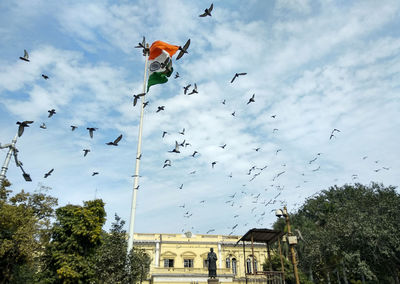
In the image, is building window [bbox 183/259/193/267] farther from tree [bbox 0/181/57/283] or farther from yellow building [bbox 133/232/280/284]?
tree [bbox 0/181/57/283]

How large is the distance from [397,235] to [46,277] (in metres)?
33.7

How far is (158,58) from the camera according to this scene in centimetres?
2167

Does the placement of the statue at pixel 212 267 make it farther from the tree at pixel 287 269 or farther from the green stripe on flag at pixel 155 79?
the tree at pixel 287 269

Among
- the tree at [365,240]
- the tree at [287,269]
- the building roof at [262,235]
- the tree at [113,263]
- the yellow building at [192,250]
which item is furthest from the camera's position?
the yellow building at [192,250]

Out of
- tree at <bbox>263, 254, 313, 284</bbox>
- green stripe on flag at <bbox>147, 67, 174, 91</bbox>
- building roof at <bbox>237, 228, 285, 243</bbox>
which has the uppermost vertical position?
green stripe on flag at <bbox>147, 67, 174, 91</bbox>

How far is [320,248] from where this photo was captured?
1366 inches

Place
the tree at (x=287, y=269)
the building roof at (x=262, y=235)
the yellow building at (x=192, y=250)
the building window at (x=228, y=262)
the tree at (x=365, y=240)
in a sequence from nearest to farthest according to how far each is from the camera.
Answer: the building roof at (x=262, y=235)
the tree at (x=365, y=240)
the tree at (x=287, y=269)
the yellow building at (x=192, y=250)
the building window at (x=228, y=262)

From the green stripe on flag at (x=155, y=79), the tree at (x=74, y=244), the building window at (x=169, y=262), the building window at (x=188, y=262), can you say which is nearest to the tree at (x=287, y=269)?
the building window at (x=188, y=262)

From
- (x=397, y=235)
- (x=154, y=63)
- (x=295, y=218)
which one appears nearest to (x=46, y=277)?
(x=154, y=63)

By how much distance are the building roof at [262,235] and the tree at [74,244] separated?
14.1 meters

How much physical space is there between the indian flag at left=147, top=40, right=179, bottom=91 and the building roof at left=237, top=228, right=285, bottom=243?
12829 mm

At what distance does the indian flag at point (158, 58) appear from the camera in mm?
21250

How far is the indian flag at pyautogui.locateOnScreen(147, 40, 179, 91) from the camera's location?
21250 mm

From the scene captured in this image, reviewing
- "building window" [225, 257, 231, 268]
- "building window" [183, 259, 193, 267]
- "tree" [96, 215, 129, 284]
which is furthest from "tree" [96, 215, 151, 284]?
"building window" [225, 257, 231, 268]
